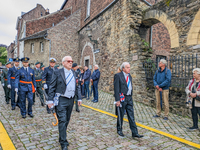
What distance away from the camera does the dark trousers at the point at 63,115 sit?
305 centimetres

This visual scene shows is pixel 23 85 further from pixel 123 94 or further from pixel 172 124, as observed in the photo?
pixel 172 124

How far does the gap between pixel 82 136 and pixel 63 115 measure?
0.92m

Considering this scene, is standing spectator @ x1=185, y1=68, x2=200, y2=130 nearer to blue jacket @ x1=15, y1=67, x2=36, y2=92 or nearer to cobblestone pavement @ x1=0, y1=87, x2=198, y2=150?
cobblestone pavement @ x1=0, y1=87, x2=198, y2=150

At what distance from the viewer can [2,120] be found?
4.72m

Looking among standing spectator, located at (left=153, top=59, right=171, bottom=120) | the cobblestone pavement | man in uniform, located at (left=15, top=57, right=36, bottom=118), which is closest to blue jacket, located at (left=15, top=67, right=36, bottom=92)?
man in uniform, located at (left=15, top=57, right=36, bottom=118)

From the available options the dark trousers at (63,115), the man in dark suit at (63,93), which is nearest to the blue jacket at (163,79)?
the man in dark suit at (63,93)

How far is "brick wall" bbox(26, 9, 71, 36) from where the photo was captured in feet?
67.8

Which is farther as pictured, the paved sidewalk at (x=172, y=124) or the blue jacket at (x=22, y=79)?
the blue jacket at (x=22, y=79)

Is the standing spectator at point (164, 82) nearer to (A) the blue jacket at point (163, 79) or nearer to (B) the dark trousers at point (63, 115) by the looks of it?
(A) the blue jacket at point (163, 79)

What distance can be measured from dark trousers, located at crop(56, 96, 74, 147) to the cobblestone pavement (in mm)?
261

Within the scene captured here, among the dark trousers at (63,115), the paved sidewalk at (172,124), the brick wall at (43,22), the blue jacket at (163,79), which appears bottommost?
the paved sidewalk at (172,124)

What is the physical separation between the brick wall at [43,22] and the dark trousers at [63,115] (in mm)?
20280

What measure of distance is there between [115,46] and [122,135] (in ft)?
24.4

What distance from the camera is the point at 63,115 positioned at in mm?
3119
